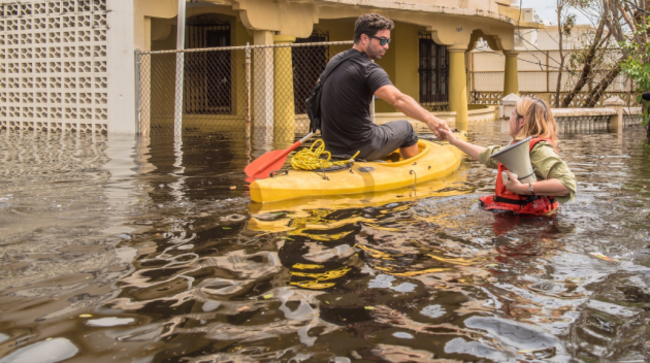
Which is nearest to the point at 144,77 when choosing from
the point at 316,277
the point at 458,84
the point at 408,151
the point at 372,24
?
the point at 408,151

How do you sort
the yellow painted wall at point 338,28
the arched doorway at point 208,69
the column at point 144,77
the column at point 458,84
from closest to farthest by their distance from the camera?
the column at point 144,77 < the arched doorway at point 208,69 < the column at point 458,84 < the yellow painted wall at point 338,28

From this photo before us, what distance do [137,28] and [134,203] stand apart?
8.11m

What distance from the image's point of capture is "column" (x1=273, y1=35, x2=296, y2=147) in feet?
50.6

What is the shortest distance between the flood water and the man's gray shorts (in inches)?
27.2

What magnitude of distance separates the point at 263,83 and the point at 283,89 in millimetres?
828

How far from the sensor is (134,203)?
20.2 ft

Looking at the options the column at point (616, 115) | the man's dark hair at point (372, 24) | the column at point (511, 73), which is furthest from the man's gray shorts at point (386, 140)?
the column at point (511, 73)

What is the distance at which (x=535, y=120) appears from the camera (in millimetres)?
5359

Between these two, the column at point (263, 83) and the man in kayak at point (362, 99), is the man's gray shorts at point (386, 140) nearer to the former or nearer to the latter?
the man in kayak at point (362, 99)

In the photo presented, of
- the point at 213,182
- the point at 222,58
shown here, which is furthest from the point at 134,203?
the point at 222,58

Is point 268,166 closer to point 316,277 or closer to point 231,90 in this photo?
point 316,277

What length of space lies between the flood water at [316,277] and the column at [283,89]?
8582mm

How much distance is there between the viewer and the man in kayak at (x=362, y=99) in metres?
6.53

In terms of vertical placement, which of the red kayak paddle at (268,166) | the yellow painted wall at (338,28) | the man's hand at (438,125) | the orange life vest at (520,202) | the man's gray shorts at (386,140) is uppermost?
the yellow painted wall at (338,28)
